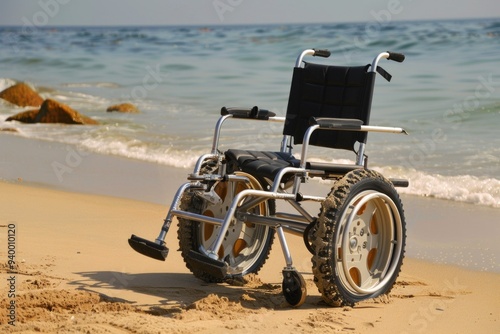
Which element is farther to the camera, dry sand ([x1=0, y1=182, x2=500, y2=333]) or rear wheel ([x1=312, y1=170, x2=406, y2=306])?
rear wheel ([x1=312, y1=170, x2=406, y2=306])

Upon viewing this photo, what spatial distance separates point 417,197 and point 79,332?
5145 millimetres

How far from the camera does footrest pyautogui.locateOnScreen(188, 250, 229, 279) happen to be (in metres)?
4.62

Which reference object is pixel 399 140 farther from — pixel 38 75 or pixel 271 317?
pixel 38 75

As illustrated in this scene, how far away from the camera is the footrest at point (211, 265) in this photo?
462cm

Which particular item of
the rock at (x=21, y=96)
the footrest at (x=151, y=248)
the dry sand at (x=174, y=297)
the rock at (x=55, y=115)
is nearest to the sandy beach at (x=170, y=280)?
the dry sand at (x=174, y=297)

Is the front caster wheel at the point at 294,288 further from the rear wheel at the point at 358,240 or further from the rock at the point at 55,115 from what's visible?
the rock at the point at 55,115

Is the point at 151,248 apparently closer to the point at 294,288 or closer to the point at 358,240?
the point at 294,288

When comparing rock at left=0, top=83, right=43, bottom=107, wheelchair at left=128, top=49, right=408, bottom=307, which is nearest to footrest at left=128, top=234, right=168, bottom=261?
wheelchair at left=128, top=49, right=408, bottom=307

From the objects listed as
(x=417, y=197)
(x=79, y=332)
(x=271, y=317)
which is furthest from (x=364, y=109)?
(x=417, y=197)

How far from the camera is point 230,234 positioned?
5.67 meters

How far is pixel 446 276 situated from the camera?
5945mm

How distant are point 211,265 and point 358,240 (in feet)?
3.05

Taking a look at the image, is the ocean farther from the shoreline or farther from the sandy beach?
the sandy beach

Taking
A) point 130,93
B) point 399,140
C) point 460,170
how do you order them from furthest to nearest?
point 130,93, point 399,140, point 460,170
